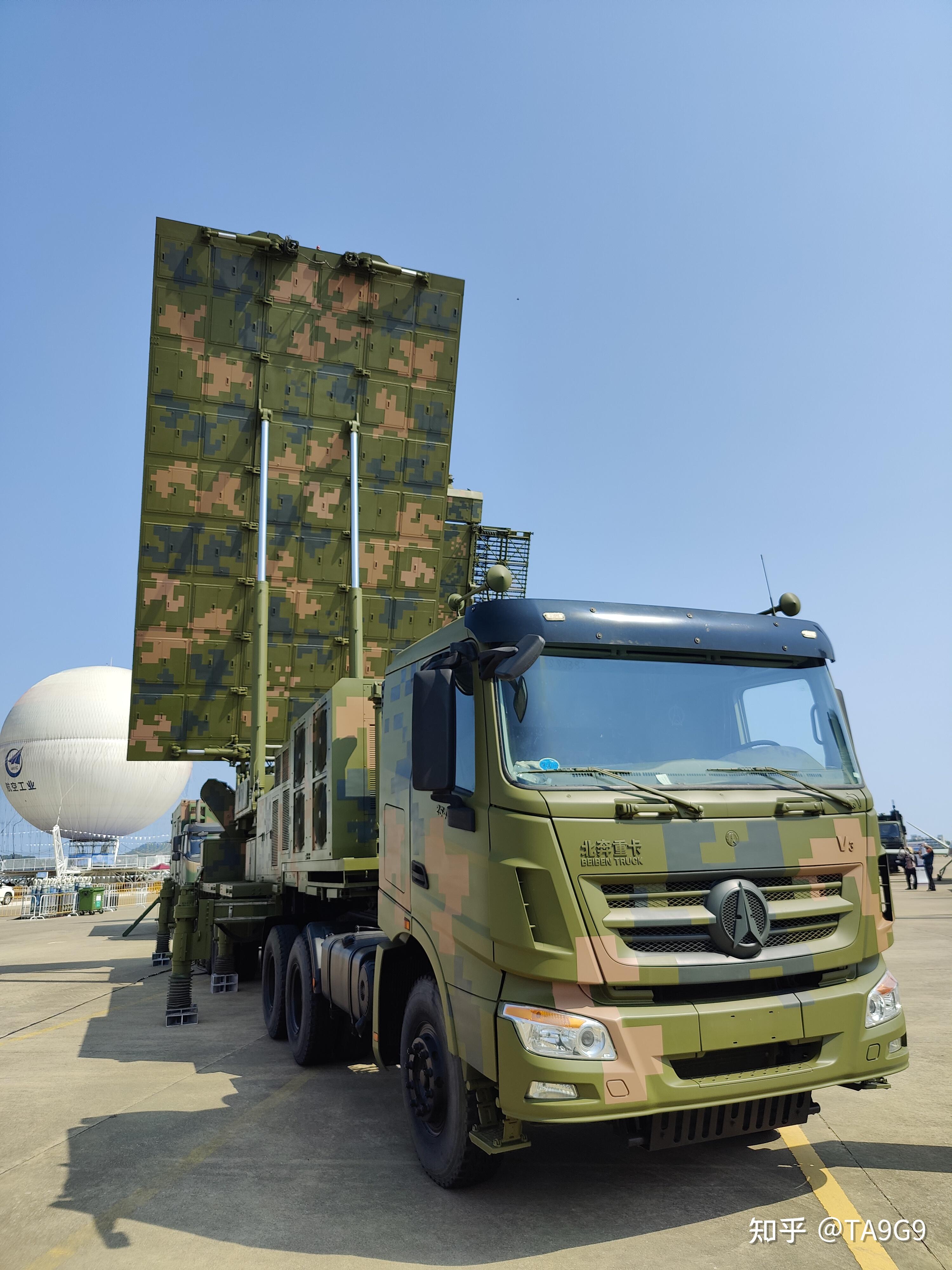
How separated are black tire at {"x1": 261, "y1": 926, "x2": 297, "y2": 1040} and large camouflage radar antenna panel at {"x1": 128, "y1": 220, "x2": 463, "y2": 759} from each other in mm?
3244

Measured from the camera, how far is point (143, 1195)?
4.05 metres

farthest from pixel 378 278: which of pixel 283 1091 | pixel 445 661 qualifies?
pixel 283 1091

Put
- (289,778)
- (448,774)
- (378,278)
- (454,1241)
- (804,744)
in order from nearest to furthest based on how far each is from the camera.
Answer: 1. (454,1241)
2. (448,774)
3. (804,744)
4. (289,778)
5. (378,278)

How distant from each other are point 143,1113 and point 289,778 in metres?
2.96

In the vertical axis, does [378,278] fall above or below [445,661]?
above

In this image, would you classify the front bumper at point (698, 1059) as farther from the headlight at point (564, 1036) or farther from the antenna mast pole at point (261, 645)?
the antenna mast pole at point (261, 645)

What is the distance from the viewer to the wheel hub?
3.99 metres

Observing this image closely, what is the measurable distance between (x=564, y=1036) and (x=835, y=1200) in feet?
5.32

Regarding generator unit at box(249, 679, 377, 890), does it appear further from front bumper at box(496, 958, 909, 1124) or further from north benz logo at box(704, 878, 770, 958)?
north benz logo at box(704, 878, 770, 958)

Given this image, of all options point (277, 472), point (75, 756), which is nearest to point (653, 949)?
point (277, 472)

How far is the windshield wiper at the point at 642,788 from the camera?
350 cm

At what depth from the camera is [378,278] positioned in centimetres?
1086

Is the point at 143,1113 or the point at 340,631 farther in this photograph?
the point at 340,631

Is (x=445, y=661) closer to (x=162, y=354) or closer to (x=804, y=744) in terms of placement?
(x=804, y=744)
